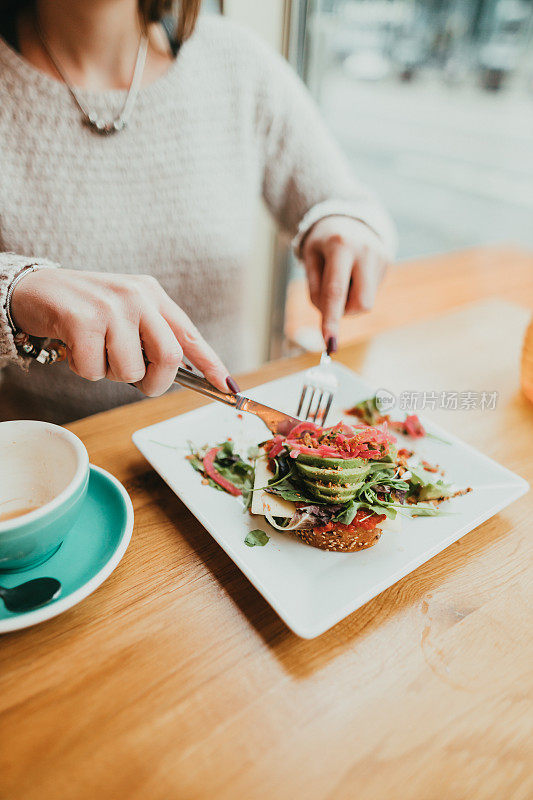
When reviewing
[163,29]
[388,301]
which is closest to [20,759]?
[163,29]

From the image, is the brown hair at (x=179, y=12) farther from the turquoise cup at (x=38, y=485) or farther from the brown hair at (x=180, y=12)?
the turquoise cup at (x=38, y=485)

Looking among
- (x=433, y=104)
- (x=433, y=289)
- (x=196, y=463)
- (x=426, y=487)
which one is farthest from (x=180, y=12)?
(x=433, y=104)

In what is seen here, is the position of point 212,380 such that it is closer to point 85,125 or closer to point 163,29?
point 85,125

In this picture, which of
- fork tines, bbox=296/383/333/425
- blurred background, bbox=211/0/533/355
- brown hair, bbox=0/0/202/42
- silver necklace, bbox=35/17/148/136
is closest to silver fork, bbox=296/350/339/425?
fork tines, bbox=296/383/333/425

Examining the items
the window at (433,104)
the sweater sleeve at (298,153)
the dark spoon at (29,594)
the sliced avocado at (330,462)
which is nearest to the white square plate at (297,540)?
the sliced avocado at (330,462)

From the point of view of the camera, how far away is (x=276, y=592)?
608mm

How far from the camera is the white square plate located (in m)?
0.61

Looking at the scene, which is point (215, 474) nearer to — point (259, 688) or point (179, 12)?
point (259, 688)

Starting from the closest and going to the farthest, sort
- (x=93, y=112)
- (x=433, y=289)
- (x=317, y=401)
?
(x=317, y=401) → (x=93, y=112) → (x=433, y=289)

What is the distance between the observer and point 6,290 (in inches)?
29.3

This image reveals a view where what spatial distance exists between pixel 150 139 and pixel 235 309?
1.59 feet

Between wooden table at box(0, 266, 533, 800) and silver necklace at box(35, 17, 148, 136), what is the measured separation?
0.89 metres

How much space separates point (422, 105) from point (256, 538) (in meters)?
4.07

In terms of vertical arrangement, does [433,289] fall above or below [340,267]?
below
